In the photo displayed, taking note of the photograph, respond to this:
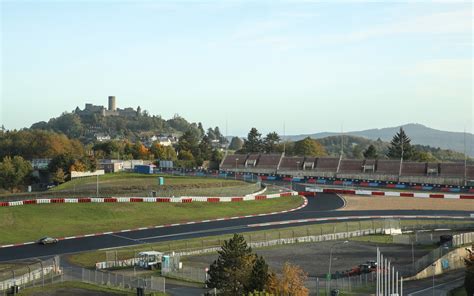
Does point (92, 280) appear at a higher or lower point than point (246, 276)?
lower

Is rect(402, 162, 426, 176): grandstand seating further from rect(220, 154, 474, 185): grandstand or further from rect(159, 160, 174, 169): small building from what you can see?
rect(159, 160, 174, 169): small building

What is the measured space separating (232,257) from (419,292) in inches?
660

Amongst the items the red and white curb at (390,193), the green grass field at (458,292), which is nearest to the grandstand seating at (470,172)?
the red and white curb at (390,193)

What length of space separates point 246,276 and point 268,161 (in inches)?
4744

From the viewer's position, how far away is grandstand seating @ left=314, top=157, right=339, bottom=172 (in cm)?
14875

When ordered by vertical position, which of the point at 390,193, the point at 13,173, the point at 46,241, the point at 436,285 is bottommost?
the point at 436,285

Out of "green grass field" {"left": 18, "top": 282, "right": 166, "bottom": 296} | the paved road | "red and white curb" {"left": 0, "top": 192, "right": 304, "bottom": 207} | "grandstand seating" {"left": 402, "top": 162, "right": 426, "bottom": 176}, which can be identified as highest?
"grandstand seating" {"left": 402, "top": 162, "right": 426, "bottom": 176}

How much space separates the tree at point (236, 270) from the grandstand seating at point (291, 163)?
11235cm

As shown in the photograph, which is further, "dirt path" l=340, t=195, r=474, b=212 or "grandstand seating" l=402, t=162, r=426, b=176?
"grandstand seating" l=402, t=162, r=426, b=176

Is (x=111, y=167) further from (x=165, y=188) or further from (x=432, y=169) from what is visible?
(x=432, y=169)

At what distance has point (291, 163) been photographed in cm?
15600

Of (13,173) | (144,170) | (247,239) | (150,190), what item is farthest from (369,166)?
(247,239)

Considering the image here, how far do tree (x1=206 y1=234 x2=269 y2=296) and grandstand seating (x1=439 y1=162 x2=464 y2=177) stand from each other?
324ft

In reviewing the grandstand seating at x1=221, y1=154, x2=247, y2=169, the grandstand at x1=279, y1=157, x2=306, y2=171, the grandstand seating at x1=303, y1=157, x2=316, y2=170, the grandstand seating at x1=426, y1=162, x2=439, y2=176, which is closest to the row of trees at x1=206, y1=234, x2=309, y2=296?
the grandstand seating at x1=426, y1=162, x2=439, y2=176
